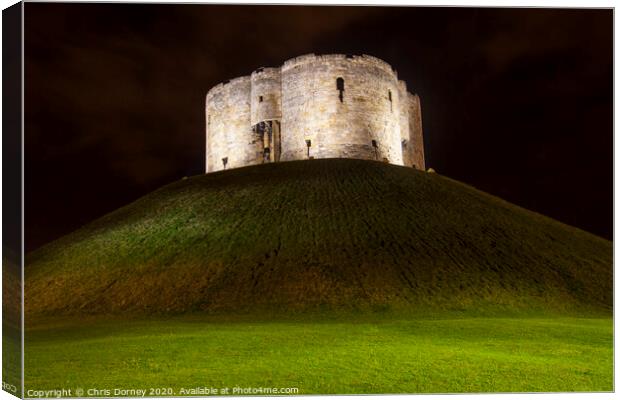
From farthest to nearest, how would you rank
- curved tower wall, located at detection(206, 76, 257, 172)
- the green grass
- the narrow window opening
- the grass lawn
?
curved tower wall, located at detection(206, 76, 257, 172), the narrow window opening, the green grass, the grass lawn

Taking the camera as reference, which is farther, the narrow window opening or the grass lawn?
the narrow window opening

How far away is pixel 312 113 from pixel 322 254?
58.2 ft

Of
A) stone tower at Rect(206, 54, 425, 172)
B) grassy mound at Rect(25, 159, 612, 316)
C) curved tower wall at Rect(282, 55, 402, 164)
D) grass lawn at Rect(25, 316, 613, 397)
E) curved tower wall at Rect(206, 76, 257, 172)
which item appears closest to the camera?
grass lawn at Rect(25, 316, 613, 397)

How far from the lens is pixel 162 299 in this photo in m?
25.8

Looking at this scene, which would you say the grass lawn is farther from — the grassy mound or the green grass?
the grassy mound

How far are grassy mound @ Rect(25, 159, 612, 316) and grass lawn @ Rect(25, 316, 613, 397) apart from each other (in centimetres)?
358

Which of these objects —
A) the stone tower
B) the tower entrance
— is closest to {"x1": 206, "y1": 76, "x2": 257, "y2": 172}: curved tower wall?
the stone tower

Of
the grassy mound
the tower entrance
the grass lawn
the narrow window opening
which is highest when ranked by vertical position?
the narrow window opening

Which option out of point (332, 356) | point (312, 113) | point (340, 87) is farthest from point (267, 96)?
point (332, 356)

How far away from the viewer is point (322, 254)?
29047 mm

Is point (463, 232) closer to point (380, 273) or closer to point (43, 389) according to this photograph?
point (380, 273)

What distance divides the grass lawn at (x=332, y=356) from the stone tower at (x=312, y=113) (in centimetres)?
2347

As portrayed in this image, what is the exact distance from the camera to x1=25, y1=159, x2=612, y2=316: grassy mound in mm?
25812

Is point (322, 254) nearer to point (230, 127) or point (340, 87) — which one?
point (340, 87)
